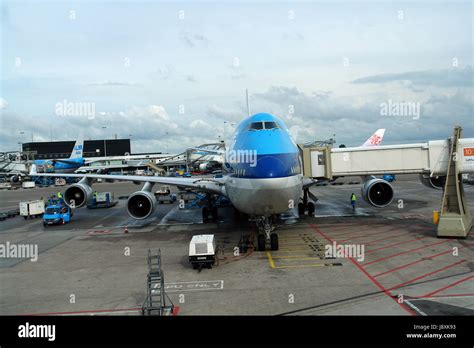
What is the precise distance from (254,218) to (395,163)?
402 inches

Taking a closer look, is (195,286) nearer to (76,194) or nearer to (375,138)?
(76,194)

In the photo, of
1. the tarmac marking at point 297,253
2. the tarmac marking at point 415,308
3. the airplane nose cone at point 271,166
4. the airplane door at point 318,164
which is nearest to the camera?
the tarmac marking at point 415,308

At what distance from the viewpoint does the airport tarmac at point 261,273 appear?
1207 centimetres

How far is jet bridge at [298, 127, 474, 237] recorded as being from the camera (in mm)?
21703

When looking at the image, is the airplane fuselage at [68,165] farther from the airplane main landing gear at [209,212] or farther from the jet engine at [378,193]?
the jet engine at [378,193]

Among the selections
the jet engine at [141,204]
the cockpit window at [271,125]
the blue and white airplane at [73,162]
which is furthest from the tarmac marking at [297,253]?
the blue and white airplane at [73,162]

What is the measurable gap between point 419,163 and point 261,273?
551 inches

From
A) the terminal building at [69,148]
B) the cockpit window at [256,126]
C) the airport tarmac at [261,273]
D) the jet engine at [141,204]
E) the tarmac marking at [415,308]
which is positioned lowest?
the airport tarmac at [261,273]

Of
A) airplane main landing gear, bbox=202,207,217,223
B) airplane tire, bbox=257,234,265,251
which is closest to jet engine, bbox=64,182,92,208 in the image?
airplane main landing gear, bbox=202,207,217,223

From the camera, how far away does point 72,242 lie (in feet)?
78.8

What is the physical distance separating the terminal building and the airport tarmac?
134 meters

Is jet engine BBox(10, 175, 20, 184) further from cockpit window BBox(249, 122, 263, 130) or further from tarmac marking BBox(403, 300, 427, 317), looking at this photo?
tarmac marking BBox(403, 300, 427, 317)

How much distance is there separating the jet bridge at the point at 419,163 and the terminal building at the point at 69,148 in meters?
136
